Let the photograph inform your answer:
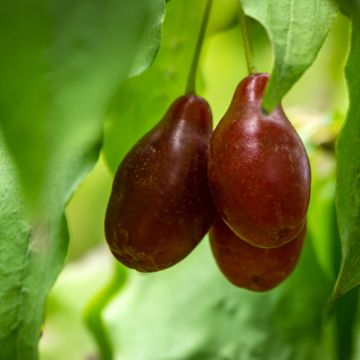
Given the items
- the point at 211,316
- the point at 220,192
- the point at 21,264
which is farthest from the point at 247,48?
the point at 211,316

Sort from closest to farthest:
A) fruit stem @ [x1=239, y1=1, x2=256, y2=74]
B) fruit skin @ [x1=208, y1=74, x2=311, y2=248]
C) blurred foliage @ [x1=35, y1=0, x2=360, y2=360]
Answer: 1. fruit skin @ [x1=208, y1=74, x2=311, y2=248]
2. fruit stem @ [x1=239, y1=1, x2=256, y2=74]
3. blurred foliage @ [x1=35, y1=0, x2=360, y2=360]

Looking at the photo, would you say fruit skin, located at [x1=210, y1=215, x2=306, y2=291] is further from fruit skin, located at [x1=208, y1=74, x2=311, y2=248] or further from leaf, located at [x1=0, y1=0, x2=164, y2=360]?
leaf, located at [x1=0, y1=0, x2=164, y2=360]

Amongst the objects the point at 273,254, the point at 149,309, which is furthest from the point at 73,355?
the point at 273,254

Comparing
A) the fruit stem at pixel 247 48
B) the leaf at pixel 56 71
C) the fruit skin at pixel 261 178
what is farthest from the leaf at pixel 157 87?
the leaf at pixel 56 71

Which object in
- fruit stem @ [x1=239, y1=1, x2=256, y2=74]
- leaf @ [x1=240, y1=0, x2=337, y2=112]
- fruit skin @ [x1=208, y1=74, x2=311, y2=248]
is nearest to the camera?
leaf @ [x1=240, y1=0, x2=337, y2=112]

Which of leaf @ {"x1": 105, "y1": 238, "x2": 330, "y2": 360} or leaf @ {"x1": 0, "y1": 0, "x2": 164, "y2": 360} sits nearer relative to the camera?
leaf @ {"x1": 0, "y1": 0, "x2": 164, "y2": 360}

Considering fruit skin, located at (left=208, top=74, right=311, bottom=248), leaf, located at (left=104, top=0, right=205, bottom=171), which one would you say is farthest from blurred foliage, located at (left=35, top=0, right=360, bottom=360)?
fruit skin, located at (left=208, top=74, right=311, bottom=248)

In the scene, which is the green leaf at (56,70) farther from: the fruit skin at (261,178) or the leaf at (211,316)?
the leaf at (211,316)
